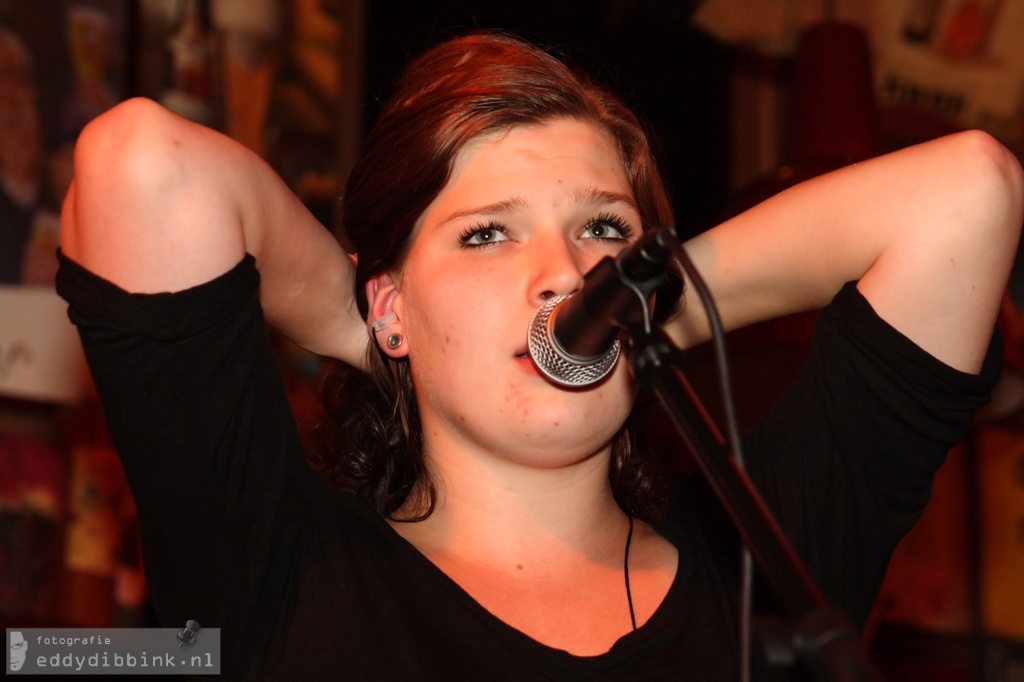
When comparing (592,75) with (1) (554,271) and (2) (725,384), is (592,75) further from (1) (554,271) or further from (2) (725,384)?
(2) (725,384)

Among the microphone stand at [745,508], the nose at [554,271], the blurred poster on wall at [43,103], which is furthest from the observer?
the blurred poster on wall at [43,103]

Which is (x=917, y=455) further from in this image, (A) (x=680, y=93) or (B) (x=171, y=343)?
(A) (x=680, y=93)

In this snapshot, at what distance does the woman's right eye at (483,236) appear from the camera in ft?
4.75

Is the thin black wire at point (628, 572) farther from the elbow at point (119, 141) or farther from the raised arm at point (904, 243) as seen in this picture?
the elbow at point (119, 141)

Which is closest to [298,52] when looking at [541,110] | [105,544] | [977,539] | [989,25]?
[105,544]

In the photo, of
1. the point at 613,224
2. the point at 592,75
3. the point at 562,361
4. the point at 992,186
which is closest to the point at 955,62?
the point at 592,75

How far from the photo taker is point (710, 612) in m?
1.45

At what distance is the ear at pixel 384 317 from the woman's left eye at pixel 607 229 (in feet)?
0.96

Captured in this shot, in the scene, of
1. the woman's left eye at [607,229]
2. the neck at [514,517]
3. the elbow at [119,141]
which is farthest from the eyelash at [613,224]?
the elbow at [119,141]

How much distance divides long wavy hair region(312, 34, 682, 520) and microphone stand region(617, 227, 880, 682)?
602 millimetres

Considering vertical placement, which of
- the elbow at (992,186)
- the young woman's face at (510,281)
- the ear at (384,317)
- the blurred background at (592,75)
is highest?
the elbow at (992,186)

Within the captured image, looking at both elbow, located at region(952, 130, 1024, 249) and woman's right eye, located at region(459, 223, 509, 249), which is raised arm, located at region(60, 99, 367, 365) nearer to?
woman's right eye, located at region(459, 223, 509, 249)

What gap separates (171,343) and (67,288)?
4.9 inches

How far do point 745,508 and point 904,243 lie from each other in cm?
71
